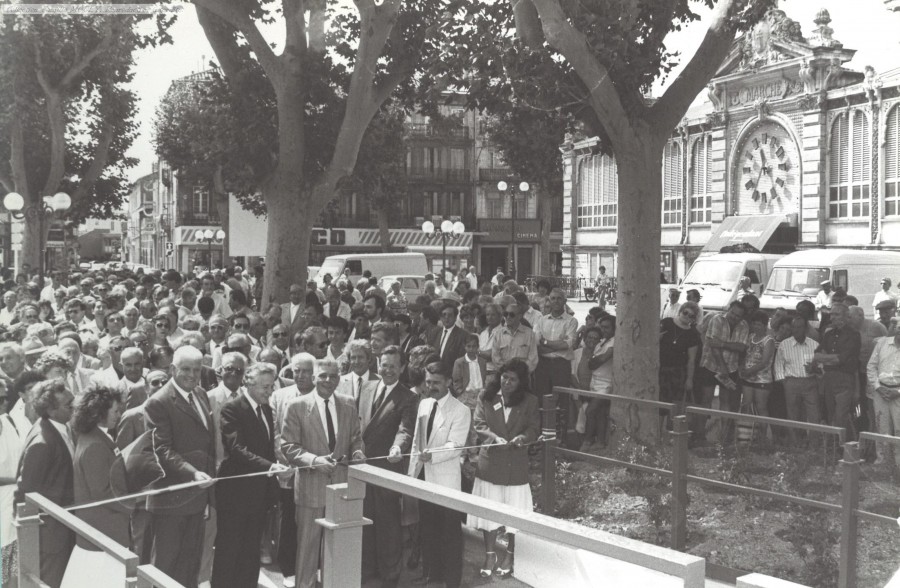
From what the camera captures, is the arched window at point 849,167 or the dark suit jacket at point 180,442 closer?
the dark suit jacket at point 180,442

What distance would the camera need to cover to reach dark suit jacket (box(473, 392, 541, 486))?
23.5 feet

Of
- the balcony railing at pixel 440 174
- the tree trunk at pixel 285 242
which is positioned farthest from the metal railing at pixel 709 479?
the balcony railing at pixel 440 174

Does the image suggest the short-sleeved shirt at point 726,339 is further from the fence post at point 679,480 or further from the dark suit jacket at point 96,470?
the dark suit jacket at point 96,470

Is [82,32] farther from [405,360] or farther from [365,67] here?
[405,360]

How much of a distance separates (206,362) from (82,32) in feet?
27.1

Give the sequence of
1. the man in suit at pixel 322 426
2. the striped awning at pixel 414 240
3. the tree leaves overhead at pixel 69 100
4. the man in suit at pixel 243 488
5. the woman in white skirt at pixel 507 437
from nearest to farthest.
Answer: the man in suit at pixel 243 488 → the man in suit at pixel 322 426 → the woman in white skirt at pixel 507 437 → the tree leaves overhead at pixel 69 100 → the striped awning at pixel 414 240

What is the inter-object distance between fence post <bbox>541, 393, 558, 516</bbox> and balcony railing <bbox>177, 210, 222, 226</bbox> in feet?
113

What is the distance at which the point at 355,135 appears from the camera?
14.5 meters

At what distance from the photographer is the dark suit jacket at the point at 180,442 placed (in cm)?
587

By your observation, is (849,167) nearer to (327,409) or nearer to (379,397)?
(379,397)

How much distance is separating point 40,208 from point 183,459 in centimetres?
1462

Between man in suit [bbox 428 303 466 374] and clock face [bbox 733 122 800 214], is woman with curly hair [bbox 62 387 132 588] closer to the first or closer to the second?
man in suit [bbox 428 303 466 374]

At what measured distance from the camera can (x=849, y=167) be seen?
96.1 ft

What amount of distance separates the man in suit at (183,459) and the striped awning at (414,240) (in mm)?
47137
